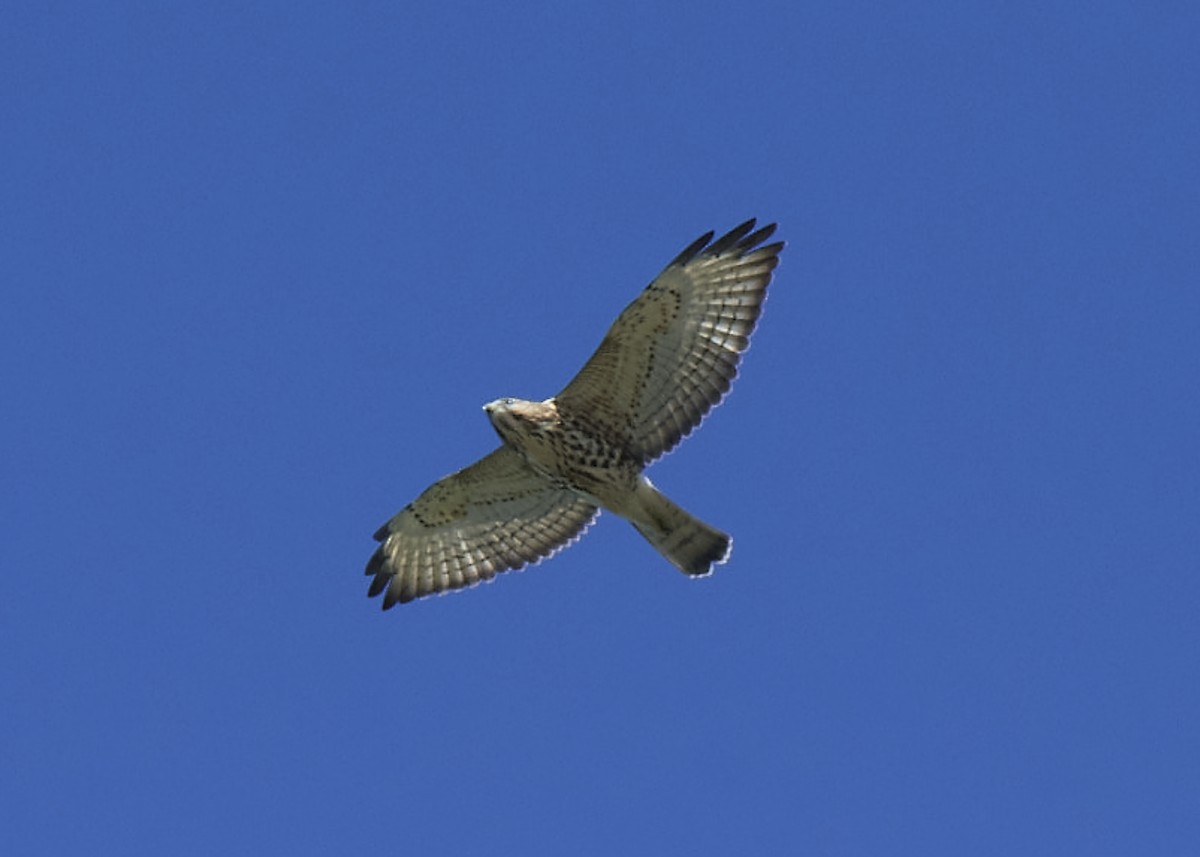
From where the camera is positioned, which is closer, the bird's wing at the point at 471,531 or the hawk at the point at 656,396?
the hawk at the point at 656,396

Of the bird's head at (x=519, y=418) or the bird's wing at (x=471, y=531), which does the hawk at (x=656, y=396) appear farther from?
the bird's wing at (x=471, y=531)

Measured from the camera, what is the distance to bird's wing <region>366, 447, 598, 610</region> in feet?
59.6

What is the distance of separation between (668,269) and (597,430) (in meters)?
1.42

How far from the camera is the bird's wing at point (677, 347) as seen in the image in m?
16.9

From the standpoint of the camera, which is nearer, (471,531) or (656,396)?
(656,396)

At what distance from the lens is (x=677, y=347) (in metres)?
17.0

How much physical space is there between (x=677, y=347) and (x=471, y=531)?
9.10 feet

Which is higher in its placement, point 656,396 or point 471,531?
point 471,531

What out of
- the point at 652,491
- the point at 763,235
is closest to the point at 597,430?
the point at 652,491

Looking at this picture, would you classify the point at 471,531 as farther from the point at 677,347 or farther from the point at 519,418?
the point at 677,347

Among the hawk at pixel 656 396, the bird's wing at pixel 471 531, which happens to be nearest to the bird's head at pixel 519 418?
the hawk at pixel 656 396

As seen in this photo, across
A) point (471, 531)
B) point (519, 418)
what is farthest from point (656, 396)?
point (471, 531)

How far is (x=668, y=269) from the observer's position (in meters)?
16.8

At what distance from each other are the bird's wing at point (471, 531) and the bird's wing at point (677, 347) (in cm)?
112
